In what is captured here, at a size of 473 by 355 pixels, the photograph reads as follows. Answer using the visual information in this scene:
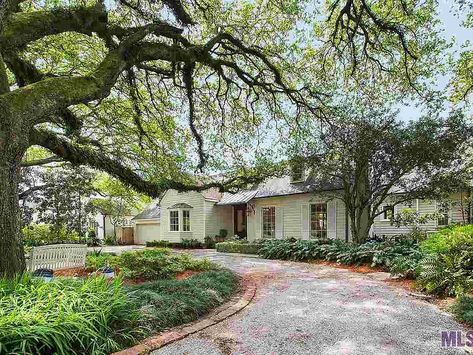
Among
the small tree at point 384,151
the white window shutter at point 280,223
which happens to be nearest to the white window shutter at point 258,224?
the white window shutter at point 280,223

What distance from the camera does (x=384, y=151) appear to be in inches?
434

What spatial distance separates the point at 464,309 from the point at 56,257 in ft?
26.6

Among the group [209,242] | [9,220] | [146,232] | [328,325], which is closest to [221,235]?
[209,242]

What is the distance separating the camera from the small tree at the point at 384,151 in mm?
10461

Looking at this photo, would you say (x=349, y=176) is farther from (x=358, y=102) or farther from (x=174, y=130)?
(x=174, y=130)

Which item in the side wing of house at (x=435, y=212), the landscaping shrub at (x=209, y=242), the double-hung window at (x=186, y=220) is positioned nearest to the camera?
the side wing of house at (x=435, y=212)

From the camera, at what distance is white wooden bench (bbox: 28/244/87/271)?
24.8 ft

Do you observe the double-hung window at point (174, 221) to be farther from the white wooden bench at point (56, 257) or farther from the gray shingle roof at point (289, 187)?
the white wooden bench at point (56, 257)

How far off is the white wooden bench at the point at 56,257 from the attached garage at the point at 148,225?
18.3 m

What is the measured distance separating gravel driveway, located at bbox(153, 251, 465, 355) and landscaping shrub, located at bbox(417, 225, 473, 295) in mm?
540

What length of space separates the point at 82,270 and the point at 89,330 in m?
5.58

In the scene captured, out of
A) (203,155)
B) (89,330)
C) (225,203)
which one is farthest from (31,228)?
(89,330)

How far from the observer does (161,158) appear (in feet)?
34.2

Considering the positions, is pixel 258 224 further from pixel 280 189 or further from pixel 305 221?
pixel 305 221
